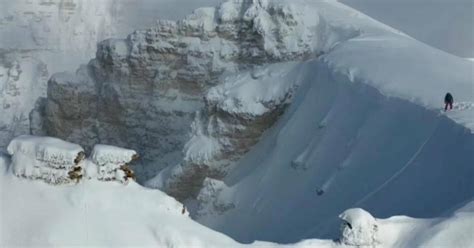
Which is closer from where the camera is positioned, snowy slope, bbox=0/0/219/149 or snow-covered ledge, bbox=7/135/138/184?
snow-covered ledge, bbox=7/135/138/184

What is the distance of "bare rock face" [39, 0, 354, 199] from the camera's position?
118ft

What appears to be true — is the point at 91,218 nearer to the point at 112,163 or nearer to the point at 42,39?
the point at 112,163

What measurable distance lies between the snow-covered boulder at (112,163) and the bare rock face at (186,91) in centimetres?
2117

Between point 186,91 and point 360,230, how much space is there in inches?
1181

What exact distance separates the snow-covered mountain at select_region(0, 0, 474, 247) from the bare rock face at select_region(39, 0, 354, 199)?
6cm

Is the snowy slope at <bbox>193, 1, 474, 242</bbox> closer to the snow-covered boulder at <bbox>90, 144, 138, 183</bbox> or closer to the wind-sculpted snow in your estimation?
the wind-sculpted snow

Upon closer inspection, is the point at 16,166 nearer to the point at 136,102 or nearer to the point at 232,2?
the point at 232,2

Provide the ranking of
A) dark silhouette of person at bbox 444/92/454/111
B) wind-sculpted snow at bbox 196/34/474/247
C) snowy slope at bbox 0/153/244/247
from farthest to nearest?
1. dark silhouette of person at bbox 444/92/454/111
2. wind-sculpted snow at bbox 196/34/474/247
3. snowy slope at bbox 0/153/244/247

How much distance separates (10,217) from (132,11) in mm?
85565

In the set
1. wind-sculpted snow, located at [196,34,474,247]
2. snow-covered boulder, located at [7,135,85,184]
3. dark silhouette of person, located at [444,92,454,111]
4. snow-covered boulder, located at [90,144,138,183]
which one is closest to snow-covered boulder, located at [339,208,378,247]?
snow-covered boulder, located at [90,144,138,183]

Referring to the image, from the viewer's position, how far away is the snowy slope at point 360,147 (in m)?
22.2

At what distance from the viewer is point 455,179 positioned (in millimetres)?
20906

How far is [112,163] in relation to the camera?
14.1 meters

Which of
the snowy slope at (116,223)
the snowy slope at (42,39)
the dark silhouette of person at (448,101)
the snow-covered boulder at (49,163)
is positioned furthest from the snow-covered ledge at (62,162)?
the snowy slope at (42,39)
